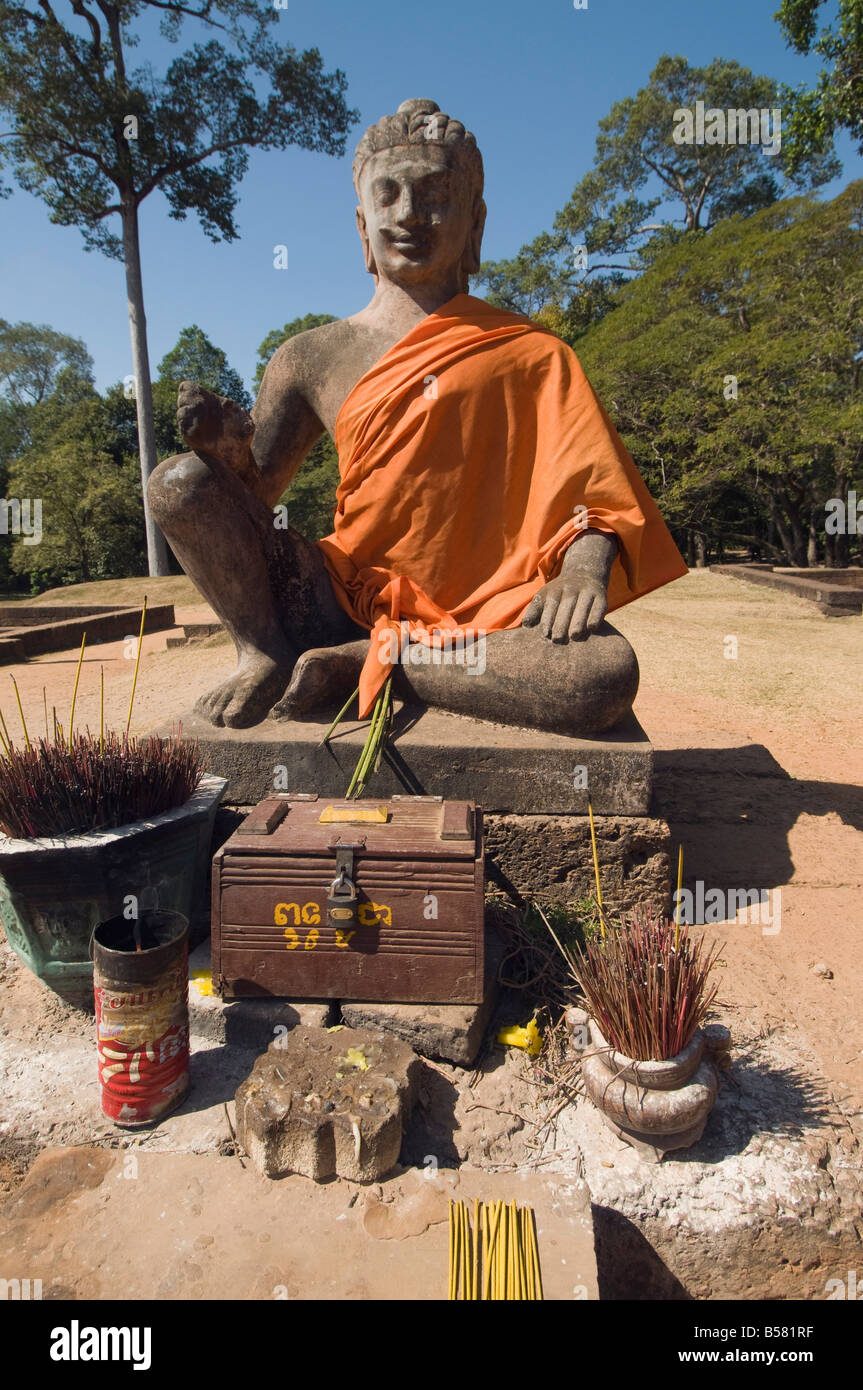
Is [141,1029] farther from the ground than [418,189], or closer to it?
closer to it

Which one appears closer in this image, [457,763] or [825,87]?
[457,763]

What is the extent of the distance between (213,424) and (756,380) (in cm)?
1422

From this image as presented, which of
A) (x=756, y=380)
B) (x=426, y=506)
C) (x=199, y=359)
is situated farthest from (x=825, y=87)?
(x=199, y=359)

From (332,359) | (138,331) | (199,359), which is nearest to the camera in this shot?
(332,359)

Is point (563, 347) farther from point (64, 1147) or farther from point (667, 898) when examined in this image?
point (64, 1147)

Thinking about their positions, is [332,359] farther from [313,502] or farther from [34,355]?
[34,355]

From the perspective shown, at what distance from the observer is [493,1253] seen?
1.41 m

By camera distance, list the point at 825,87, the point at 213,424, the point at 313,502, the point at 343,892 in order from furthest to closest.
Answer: the point at 313,502, the point at 825,87, the point at 213,424, the point at 343,892

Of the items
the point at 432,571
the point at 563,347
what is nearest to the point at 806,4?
the point at 563,347

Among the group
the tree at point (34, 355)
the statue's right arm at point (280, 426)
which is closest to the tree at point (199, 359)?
the tree at point (34, 355)

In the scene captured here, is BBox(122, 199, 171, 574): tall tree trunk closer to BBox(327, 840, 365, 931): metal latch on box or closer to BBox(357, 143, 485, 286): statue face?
BBox(357, 143, 485, 286): statue face

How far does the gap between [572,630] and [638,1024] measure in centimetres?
120

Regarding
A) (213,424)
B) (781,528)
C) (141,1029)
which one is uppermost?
(781,528)

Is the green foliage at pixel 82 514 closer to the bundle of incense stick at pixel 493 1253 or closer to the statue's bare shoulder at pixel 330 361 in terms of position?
the statue's bare shoulder at pixel 330 361
